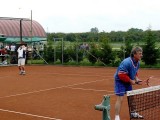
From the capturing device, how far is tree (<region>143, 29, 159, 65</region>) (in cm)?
2561

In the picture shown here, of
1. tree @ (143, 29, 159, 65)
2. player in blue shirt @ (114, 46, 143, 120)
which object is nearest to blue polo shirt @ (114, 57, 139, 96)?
player in blue shirt @ (114, 46, 143, 120)

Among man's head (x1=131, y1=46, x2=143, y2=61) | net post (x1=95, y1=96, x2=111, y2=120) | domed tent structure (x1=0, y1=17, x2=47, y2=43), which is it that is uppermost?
domed tent structure (x1=0, y1=17, x2=47, y2=43)

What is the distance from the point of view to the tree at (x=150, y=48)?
2561 cm

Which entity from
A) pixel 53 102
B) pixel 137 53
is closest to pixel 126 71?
pixel 137 53

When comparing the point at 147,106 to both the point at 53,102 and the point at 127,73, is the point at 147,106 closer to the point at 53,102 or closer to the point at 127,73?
the point at 127,73

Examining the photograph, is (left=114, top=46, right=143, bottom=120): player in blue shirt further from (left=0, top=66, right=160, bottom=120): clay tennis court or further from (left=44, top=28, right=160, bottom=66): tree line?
(left=44, top=28, right=160, bottom=66): tree line

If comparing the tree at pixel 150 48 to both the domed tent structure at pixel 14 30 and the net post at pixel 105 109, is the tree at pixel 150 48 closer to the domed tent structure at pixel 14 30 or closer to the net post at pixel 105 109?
the domed tent structure at pixel 14 30

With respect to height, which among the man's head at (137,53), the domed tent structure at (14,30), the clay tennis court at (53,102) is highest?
the domed tent structure at (14,30)

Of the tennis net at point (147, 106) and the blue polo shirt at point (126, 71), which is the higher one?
the blue polo shirt at point (126, 71)

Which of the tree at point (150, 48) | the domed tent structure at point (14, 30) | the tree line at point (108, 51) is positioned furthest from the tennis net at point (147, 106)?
the domed tent structure at point (14, 30)

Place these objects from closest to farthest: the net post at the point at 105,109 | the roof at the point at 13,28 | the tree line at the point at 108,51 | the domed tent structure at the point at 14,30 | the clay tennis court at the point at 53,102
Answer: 1. the net post at the point at 105,109
2. the clay tennis court at the point at 53,102
3. the tree line at the point at 108,51
4. the domed tent structure at the point at 14,30
5. the roof at the point at 13,28

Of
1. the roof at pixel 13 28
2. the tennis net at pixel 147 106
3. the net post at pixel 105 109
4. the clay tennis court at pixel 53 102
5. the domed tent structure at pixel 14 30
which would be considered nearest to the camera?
the net post at pixel 105 109

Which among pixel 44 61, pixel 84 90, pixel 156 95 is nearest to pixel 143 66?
pixel 44 61

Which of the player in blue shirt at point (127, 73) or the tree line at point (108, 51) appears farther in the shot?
the tree line at point (108, 51)
